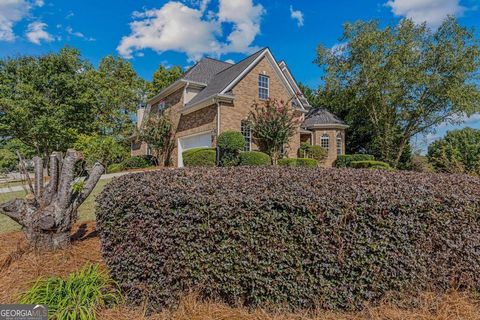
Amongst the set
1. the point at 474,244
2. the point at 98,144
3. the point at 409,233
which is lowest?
the point at 474,244

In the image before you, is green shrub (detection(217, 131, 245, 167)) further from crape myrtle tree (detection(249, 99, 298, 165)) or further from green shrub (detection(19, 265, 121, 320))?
green shrub (detection(19, 265, 121, 320))

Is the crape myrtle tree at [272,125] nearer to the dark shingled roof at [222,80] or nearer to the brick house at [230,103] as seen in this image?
the brick house at [230,103]

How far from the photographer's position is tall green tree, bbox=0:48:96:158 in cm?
1856

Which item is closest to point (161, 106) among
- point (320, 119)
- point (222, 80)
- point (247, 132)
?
point (222, 80)

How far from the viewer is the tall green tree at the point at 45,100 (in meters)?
18.6

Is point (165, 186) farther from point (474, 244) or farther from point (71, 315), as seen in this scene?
point (474, 244)

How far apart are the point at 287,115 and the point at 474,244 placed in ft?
42.5

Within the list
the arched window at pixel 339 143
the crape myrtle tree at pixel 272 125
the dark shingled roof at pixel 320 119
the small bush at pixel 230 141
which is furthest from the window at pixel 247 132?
the arched window at pixel 339 143

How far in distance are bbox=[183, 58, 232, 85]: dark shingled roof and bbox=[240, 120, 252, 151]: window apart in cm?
483

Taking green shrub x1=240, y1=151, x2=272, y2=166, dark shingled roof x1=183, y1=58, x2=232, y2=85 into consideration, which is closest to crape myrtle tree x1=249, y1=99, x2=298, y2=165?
green shrub x1=240, y1=151, x2=272, y2=166

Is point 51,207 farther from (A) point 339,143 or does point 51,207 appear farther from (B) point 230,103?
(A) point 339,143

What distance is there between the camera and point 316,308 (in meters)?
2.31

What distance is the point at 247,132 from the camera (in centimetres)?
1568

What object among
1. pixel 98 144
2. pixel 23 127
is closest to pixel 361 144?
pixel 98 144
